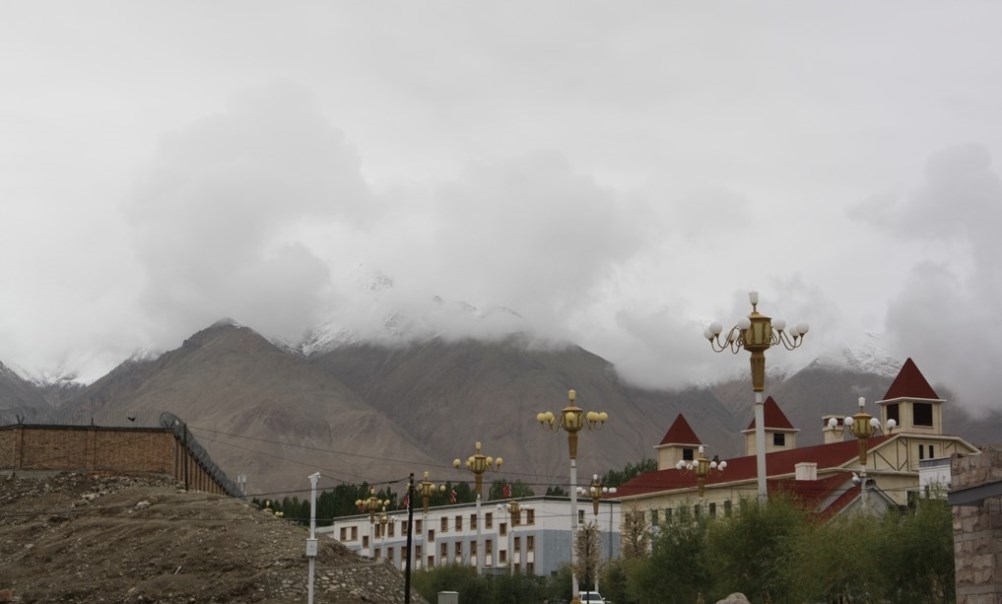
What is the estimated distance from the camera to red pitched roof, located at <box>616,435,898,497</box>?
9625 centimetres

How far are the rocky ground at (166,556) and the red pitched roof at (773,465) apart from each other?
38.7m

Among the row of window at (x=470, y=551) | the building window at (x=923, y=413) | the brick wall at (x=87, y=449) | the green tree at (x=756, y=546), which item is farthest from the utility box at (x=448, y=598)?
the row of window at (x=470, y=551)

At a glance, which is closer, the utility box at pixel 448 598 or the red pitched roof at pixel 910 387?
the utility box at pixel 448 598

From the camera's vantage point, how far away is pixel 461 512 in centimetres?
13188

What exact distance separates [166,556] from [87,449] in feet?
67.6

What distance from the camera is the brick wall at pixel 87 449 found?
79.9m

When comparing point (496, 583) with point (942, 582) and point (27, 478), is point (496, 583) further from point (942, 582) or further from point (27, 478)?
point (942, 582)

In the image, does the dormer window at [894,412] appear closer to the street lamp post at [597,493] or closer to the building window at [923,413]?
the building window at [923,413]

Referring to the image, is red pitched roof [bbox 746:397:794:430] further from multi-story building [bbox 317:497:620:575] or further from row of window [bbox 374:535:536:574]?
row of window [bbox 374:535:536:574]

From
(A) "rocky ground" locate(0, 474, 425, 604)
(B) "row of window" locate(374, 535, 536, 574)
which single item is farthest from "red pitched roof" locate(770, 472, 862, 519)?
(B) "row of window" locate(374, 535, 536, 574)

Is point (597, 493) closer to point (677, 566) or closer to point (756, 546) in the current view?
point (677, 566)

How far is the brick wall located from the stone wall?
5743 centimetres

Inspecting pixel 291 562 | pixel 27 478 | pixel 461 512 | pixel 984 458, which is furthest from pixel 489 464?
pixel 461 512

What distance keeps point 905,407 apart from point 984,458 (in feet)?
250
